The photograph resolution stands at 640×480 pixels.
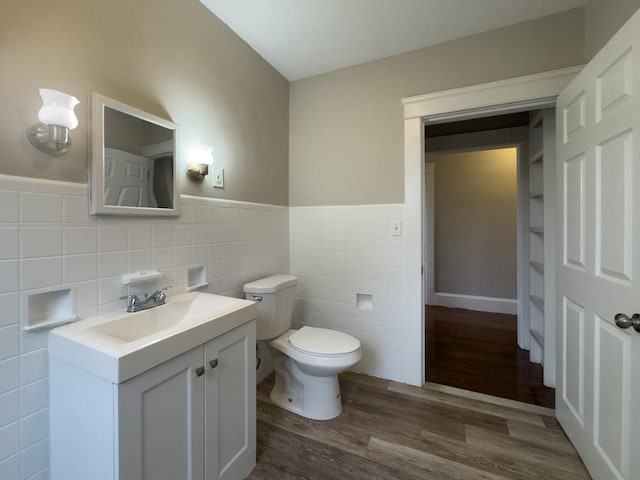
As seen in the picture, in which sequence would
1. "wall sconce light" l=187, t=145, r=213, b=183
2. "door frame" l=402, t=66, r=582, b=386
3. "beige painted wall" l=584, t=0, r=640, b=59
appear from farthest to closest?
1. "door frame" l=402, t=66, r=582, b=386
2. "wall sconce light" l=187, t=145, r=213, b=183
3. "beige painted wall" l=584, t=0, r=640, b=59

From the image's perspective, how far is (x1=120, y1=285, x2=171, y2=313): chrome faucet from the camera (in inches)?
49.1

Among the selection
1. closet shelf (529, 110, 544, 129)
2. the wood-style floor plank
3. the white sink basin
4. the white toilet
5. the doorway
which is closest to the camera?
the white sink basin

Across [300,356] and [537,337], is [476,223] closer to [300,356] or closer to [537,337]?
[537,337]

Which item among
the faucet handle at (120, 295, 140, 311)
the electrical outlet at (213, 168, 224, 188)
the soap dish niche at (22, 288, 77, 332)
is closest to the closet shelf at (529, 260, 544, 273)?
the electrical outlet at (213, 168, 224, 188)

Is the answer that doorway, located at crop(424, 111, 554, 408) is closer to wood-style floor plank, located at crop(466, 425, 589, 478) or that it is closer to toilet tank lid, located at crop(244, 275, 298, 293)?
wood-style floor plank, located at crop(466, 425, 589, 478)

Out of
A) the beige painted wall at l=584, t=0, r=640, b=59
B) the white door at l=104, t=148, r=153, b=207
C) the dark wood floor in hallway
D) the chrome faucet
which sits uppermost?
the beige painted wall at l=584, t=0, r=640, b=59

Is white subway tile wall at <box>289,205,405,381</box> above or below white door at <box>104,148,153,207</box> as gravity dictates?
below

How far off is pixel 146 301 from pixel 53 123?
759 millimetres

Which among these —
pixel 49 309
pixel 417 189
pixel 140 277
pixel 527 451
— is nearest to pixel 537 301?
pixel 527 451

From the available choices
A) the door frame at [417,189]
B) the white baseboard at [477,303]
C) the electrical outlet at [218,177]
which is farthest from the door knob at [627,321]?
the white baseboard at [477,303]

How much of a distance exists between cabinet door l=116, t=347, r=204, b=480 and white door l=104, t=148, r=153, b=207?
732 mm

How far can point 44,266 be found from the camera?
101cm

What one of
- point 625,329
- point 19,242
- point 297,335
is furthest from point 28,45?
point 625,329

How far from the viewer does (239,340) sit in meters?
1.29
